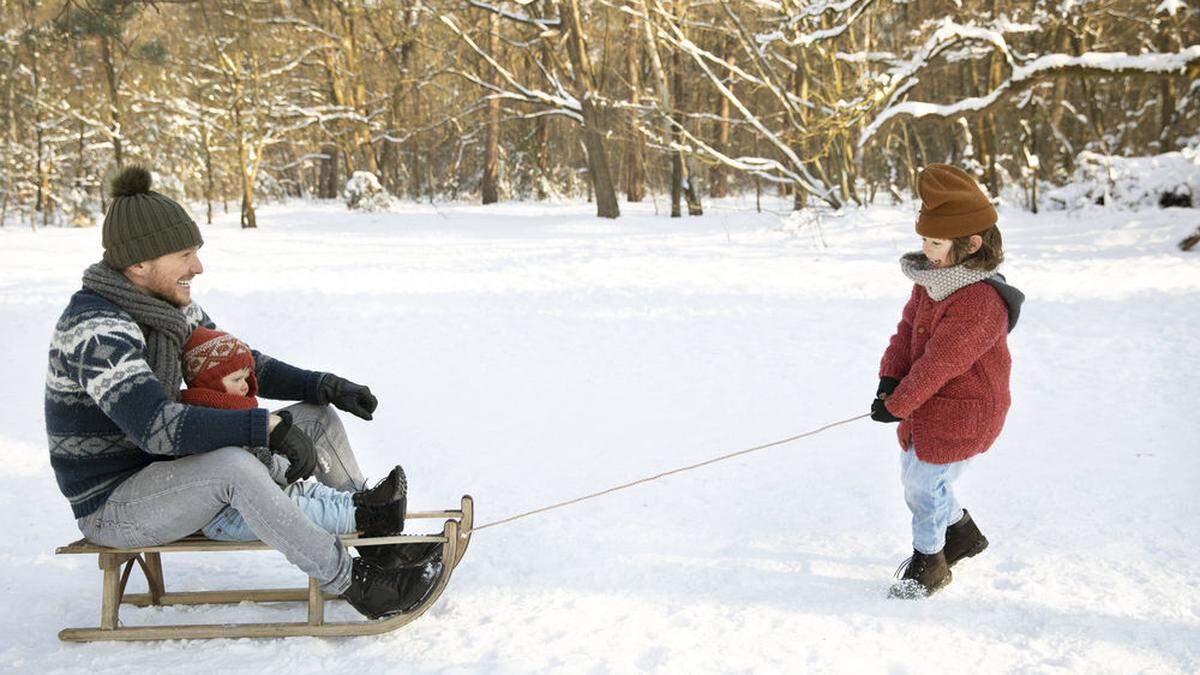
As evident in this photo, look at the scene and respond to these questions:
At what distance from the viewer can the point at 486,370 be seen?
711cm

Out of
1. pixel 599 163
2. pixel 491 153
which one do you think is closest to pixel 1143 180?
pixel 599 163

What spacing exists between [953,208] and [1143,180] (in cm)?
1101

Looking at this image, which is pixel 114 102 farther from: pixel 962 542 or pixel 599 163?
pixel 962 542

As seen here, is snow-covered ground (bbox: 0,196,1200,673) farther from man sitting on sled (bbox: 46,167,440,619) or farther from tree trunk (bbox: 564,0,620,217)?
tree trunk (bbox: 564,0,620,217)

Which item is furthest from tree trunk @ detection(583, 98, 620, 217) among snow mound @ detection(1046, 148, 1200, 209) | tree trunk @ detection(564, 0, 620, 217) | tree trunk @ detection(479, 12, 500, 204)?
snow mound @ detection(1046, 148, 1200, 209)

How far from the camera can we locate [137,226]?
2896 millimetres

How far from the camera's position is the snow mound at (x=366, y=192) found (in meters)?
23.6

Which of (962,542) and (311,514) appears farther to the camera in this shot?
(962,542)

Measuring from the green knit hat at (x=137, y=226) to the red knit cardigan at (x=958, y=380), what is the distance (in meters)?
2.57

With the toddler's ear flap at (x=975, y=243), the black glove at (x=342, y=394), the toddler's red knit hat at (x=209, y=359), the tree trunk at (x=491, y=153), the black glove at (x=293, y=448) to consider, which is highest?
the tree trunk at (x=491, y=153)

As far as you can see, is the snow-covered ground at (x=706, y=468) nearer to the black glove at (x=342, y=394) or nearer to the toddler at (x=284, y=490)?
the toddler at (x=284, y=490)

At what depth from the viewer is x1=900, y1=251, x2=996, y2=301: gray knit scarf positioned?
3094mm

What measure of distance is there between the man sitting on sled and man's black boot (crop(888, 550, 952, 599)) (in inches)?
70.0

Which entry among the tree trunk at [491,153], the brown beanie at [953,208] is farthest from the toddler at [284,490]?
the tree trunk at [491,153]
